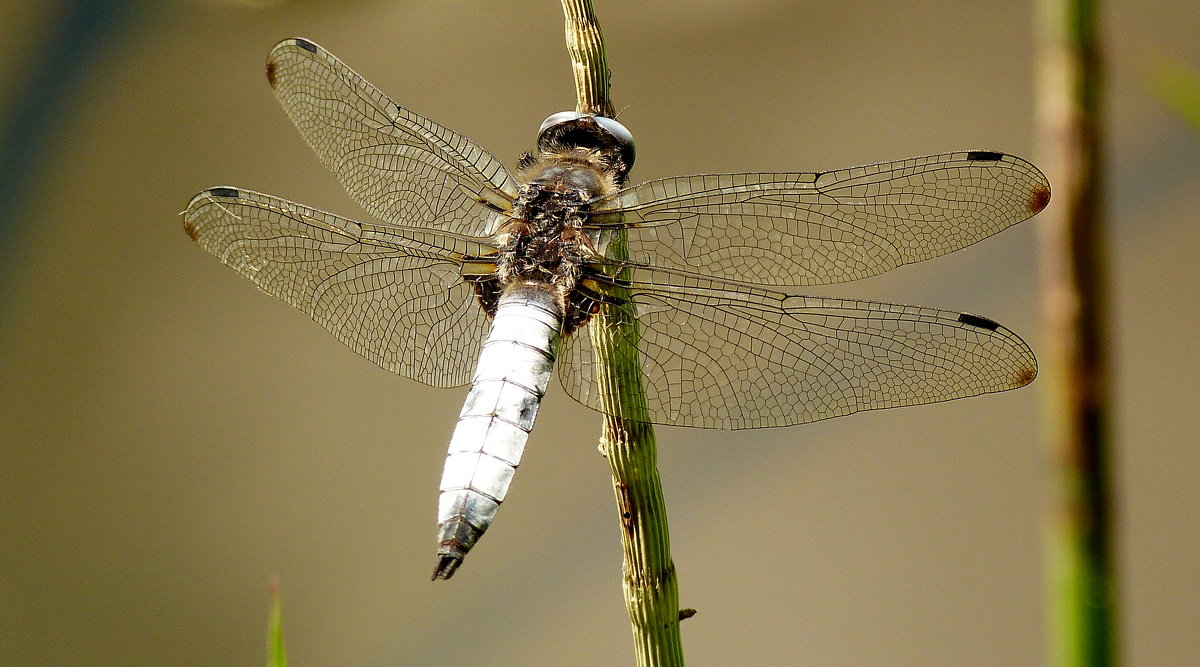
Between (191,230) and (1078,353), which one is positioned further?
(191,230)

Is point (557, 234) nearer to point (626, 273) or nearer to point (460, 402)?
point (626, 273)

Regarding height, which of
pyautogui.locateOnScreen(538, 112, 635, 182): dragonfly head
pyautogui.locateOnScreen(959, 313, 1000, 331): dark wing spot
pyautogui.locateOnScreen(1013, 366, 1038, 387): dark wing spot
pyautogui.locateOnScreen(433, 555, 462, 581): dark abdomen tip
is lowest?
pyautogui.locateOnScreen(433, 555, 462, 581): dark abdomen tip

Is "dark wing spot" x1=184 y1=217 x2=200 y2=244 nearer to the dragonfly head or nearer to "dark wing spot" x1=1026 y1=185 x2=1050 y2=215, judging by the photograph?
the dragonfly head

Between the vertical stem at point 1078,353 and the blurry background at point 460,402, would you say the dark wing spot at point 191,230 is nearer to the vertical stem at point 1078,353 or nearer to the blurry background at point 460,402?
the blurry background at point 460,402

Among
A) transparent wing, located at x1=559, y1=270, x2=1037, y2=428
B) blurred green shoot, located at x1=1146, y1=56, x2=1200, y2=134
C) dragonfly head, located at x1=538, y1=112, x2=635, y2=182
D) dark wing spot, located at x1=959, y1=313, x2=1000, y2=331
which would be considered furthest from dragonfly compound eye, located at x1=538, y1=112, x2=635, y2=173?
blurred green shoot, located at x1=1146, y1=56, x2=1200, y2=134

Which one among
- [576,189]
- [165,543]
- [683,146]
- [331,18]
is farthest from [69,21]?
[576,189]

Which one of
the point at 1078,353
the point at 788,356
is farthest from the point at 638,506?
the point at 1078,353

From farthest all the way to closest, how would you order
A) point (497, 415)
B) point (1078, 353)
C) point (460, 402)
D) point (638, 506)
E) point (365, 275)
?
point (460, 402)
point (365, 275)
point (497, 415)
point (638, 506)
point (1078, 353)
